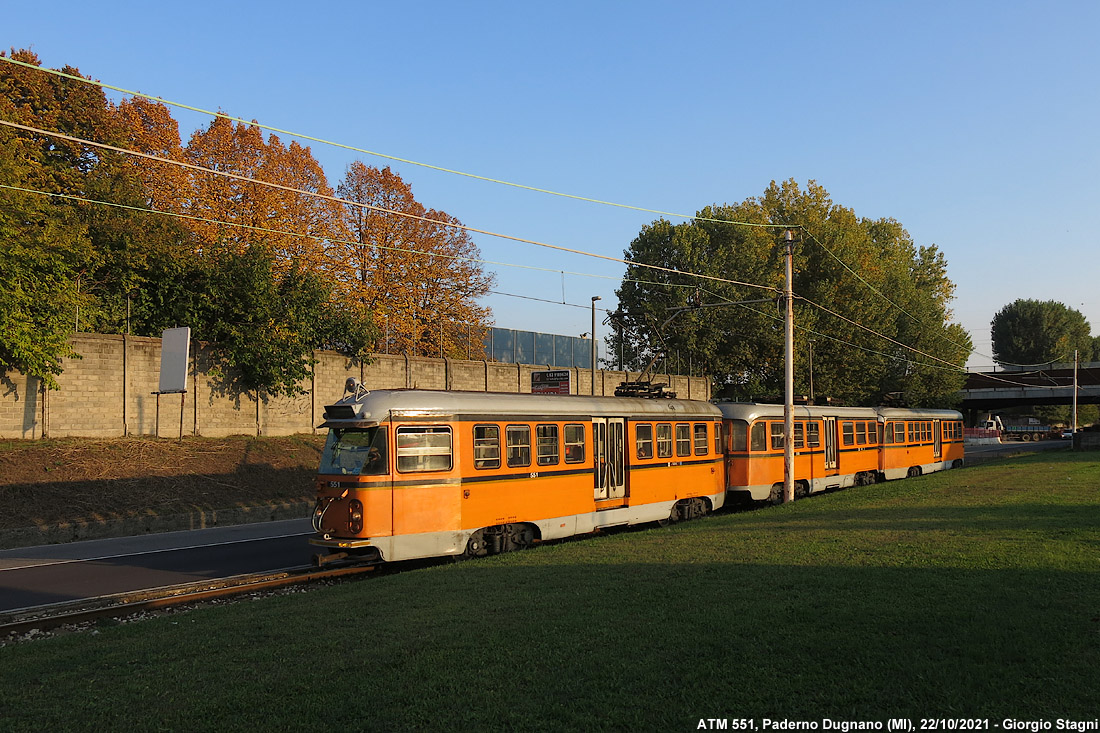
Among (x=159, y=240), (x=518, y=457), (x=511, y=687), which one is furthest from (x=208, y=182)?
A: (x=511, y=687)

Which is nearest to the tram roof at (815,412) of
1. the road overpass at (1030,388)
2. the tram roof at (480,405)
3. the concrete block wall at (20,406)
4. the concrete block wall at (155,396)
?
the tram roof at (480,405)

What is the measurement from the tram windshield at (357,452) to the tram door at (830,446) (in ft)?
60.8

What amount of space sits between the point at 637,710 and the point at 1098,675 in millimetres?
3285

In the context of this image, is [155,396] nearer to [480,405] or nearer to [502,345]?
[480,405]

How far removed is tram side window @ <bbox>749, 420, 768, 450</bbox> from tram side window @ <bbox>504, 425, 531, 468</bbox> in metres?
9.66

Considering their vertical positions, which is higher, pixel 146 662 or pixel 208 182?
pixel 208 182

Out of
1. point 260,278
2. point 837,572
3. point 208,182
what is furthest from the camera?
point 208,182

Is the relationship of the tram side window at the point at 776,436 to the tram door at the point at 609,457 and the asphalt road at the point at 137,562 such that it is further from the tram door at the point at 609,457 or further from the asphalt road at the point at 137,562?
the asphalt road at the point at 137,562

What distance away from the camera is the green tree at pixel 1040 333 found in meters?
115

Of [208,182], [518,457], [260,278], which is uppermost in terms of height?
[208,182]

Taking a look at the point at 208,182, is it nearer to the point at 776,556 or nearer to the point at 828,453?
the point at 828,453

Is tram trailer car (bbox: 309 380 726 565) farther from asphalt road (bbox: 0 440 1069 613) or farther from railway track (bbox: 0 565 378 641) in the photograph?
asphalt road (bbox: 0 440 1069 613)

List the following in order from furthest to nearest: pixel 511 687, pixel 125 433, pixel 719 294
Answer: pixel 719 294
pixel 125 433
pixel 511 687

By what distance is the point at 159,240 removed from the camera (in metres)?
27.6
